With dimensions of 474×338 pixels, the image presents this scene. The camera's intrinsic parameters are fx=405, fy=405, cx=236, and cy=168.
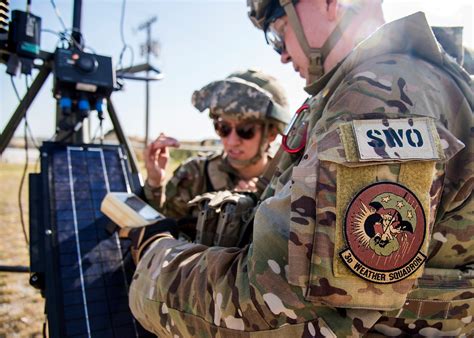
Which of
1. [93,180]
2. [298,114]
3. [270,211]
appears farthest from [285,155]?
[93,180]

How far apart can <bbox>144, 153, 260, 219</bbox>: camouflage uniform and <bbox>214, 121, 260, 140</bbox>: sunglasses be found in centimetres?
28

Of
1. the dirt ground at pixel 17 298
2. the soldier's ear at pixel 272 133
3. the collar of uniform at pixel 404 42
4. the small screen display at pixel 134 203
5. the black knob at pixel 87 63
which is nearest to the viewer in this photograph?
the collar of uniform at pixel 404 42

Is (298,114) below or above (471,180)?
above

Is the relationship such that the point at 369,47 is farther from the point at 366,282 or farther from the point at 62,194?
the point at 62,194

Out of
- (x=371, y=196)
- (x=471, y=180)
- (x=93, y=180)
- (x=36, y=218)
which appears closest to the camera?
(x=371, y=196)

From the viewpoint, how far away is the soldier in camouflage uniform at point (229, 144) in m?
2.89

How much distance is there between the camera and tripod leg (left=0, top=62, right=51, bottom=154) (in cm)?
267

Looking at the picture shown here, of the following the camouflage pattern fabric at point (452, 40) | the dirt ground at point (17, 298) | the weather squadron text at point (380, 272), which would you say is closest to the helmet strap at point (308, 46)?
the camouflage pattern fabric at point (452, 40)

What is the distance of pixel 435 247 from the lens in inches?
47.1

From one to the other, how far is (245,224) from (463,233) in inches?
33.9

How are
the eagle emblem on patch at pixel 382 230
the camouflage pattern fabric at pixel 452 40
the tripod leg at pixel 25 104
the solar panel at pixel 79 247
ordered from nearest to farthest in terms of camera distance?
the eagle emblem on patch at pixel 382 230, the camouflage pattern fabric at pixel 452 40, the solar panel at pixel 79 247, the tripod leg at pixel 25 104

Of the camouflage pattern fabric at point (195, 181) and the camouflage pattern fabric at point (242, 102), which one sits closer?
the camouflage pattern fabric at point (242, 102)

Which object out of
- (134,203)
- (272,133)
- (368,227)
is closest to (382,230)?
(368,227)

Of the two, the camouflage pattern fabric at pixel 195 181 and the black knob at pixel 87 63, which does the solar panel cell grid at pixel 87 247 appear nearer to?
the black knob at pixel 87 63
